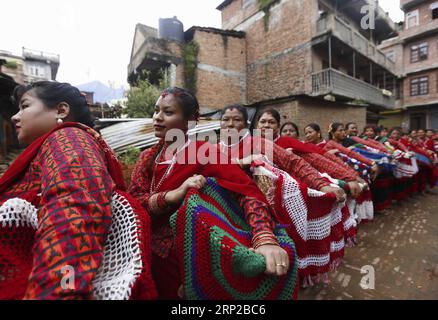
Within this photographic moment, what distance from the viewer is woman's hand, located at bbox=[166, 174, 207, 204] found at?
3.91 feet

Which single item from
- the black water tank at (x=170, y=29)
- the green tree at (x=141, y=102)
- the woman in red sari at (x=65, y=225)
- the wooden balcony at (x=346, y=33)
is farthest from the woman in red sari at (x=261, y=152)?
the black water tank at (x=170, y=29)

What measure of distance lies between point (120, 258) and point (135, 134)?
6.38 metres

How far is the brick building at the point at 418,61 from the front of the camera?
2012 centimetres

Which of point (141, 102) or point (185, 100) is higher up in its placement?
point (141, 102)

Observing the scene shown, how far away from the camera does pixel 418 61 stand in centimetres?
2097

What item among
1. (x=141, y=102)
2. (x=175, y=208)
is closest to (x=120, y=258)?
(x=175, y=208)

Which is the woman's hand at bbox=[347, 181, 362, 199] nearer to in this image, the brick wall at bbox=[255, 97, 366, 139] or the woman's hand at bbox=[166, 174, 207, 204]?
the woman's hand at bbox=[166, 174, 207, 204]

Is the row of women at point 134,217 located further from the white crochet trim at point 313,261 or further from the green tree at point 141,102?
the green tree at point 141,102

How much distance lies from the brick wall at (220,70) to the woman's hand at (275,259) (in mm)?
13793

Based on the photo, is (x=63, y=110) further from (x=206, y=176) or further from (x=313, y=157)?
(x=313, y=157)

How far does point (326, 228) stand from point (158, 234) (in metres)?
1.35

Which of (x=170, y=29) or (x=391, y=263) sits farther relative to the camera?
(x=170, y=29)

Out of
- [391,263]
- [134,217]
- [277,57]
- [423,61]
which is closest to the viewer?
[134,217]

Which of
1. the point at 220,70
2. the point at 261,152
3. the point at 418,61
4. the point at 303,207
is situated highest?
the point at 418,61
